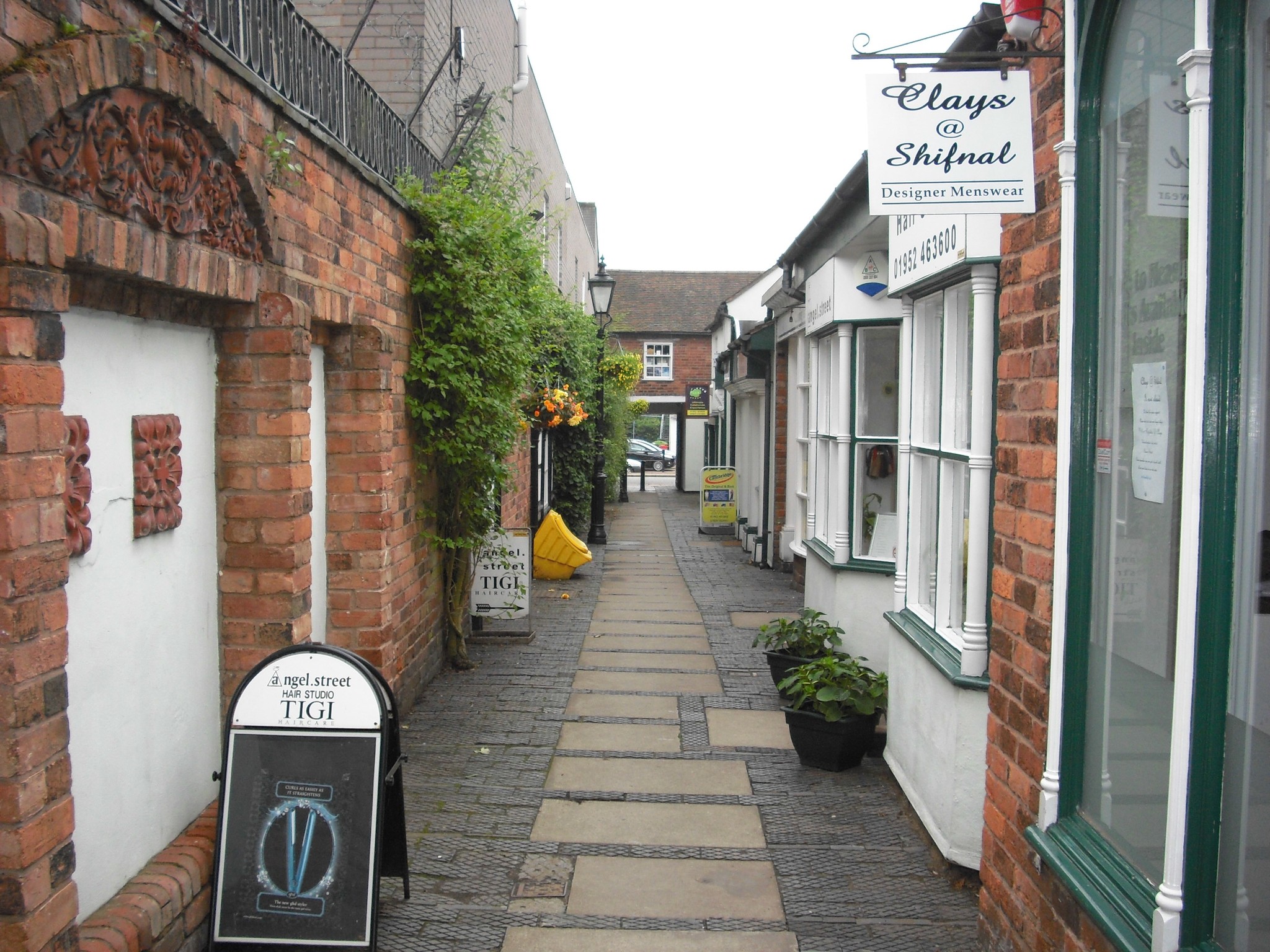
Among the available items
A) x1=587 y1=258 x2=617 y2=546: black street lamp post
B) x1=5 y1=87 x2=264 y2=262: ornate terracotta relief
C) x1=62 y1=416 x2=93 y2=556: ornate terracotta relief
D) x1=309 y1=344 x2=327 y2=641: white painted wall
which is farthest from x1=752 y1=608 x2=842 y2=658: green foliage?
x1=587 y1=258 x2=617 y2=546: black street lamp post

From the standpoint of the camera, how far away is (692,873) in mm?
4199

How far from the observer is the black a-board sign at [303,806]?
339 cm

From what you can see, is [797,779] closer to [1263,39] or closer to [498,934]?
[498,934]

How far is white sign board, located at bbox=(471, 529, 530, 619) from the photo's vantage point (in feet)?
26.8

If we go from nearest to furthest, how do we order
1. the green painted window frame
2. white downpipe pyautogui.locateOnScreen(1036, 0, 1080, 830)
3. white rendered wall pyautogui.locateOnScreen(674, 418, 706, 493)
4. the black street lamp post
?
the green painted window frame, white downpipe pyautogui.locateOnScreen(1036, 0, 1080, 830), the black street lamp post, white rendered wall pyautogui.locateOnScreen(674, 418, 706, 493)

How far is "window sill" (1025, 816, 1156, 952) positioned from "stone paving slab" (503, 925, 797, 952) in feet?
3.78

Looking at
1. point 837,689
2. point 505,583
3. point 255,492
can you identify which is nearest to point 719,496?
point 505,583

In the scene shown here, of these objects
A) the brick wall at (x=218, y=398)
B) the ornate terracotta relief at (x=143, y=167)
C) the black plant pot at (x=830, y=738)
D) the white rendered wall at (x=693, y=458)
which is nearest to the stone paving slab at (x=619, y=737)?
the black plant pot at (x=830, y=738)

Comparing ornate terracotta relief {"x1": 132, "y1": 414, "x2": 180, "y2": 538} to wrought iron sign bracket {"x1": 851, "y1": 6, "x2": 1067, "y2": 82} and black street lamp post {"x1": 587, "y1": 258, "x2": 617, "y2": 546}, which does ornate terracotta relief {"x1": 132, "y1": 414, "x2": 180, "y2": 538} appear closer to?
wrought iron sign bracket {"x1": 851, "y1": 6, "x2": 1067, "y2": 82}

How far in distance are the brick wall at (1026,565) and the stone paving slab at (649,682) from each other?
3.72 metres

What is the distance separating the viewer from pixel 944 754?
4.24 metres

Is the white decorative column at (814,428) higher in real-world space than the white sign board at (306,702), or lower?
higher

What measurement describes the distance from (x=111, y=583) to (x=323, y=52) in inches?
114

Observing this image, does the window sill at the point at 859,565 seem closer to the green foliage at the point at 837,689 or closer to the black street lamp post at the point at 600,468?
the green foliage at the point at 837,689
